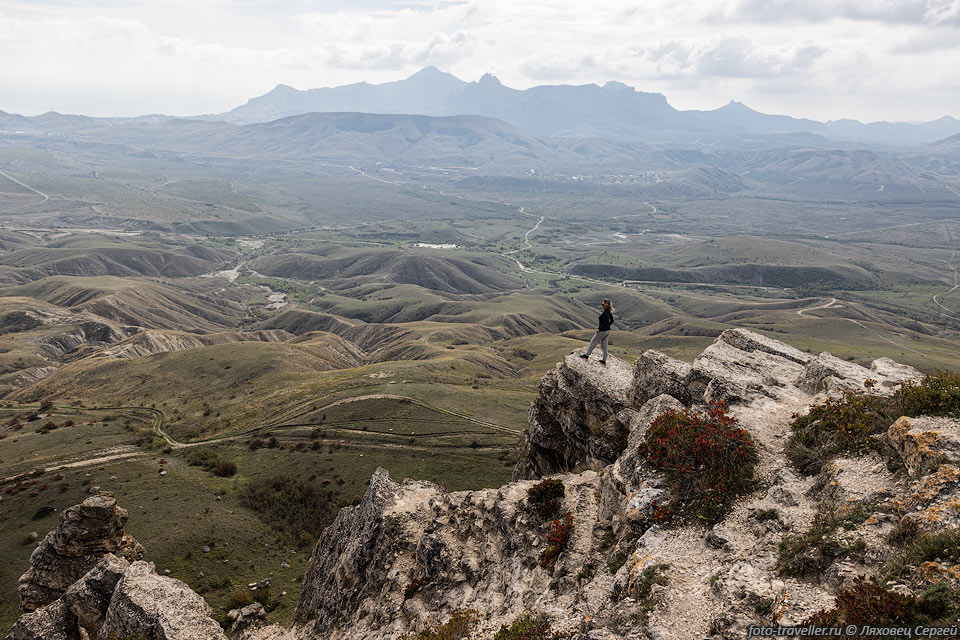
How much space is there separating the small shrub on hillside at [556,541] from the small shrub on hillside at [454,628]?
14.2 ft

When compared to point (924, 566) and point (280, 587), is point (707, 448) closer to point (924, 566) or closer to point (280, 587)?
point (924, 566)

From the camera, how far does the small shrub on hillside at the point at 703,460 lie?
22.3 m

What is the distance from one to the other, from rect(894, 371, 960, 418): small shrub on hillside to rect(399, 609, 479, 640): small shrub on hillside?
21986 millimetres

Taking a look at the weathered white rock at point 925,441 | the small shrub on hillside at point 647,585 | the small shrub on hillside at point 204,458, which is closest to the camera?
the weathered white rock at point 925,441

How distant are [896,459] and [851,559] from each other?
18.5 ft

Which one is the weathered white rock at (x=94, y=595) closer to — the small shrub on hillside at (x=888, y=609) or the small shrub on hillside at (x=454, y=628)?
the small shrub on hillside at (x=454, y=628)

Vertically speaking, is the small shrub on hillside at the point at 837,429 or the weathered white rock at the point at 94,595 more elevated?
the small shrub on hillside at the point at 837,429

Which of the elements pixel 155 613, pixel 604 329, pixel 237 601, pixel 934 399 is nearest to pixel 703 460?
pixel 934 399

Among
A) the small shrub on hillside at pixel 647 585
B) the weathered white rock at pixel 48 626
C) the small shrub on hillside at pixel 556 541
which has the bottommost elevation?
the weathered white rock at pixel 48 626

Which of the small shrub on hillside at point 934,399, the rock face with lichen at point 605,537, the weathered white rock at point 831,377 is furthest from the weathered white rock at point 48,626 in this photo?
the small shrub on hillside at point 934,399

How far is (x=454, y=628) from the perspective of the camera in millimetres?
24172

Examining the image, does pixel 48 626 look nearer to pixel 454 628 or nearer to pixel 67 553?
pixel 67 553

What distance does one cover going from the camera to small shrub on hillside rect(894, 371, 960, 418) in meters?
21.5

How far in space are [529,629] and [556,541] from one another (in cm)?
502
